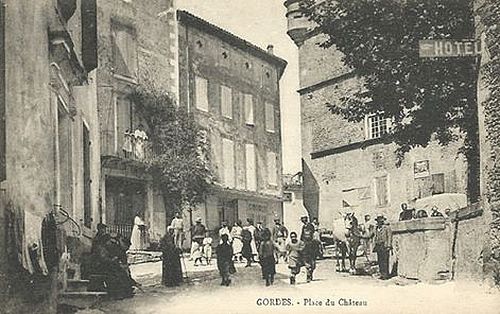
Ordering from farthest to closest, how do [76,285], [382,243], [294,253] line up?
1. [382,243]
2. [294,253]
3. [76,285]

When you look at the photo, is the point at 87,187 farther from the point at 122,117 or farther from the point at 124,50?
the point at 124,50

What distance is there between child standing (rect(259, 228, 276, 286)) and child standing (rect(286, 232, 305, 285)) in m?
0.11

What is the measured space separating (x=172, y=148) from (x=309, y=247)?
43.7 inches

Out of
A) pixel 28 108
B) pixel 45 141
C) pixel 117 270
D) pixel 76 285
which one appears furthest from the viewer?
pixel 117 270

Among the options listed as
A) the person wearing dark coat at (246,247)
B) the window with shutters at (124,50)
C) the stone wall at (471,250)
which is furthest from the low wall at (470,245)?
the window with shutters at (124,50)

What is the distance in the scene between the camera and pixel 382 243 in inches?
206

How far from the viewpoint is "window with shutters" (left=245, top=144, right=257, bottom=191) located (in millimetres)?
5156

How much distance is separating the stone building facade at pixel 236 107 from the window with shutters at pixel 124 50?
13.9 inches

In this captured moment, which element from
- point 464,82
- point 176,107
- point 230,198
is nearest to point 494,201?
point 464,82

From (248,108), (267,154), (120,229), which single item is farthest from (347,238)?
(120,229)

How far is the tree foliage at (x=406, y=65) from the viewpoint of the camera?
5.16 m

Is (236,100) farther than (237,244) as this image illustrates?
Yes

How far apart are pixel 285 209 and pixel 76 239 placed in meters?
1.32

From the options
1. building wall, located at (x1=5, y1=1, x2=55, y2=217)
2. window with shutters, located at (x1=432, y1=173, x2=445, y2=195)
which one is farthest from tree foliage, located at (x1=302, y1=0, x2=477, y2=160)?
building wall, located at (x1=5, y1=1, x2=55, y2=217)
